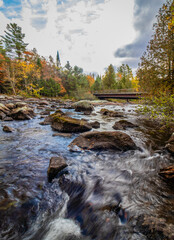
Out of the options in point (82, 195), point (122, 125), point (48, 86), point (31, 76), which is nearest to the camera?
point (82, 195)

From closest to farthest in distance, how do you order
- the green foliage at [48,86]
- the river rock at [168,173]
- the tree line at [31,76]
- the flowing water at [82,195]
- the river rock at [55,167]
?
1. the flowing water at [82,195]
2. the river rock at [168,173]
3. the river rock at [55,167]
4. the tree line at [31,76]
5. the green foliage at [48,86]

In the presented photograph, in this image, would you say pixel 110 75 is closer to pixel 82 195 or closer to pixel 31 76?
pixel 31 76

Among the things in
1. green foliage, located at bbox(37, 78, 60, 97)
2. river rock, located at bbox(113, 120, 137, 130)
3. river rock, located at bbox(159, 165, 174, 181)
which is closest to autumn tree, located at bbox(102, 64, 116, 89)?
green foliage, located at bbox(37, 78, 60, 97)

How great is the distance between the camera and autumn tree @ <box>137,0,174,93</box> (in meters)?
8.21

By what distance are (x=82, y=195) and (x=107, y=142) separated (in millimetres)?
2387

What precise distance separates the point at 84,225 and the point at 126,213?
780 mm

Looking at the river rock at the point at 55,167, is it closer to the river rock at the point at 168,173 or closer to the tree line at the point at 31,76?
the river rock at the point at 168,173

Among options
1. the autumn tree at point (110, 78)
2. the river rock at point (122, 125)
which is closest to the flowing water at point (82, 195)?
the river rock at point (122, 125)

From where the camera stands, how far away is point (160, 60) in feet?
28.6

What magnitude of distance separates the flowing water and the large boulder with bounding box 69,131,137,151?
0.31 m

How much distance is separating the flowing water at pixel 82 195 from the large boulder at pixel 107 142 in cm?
31

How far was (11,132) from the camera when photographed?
6.21 m

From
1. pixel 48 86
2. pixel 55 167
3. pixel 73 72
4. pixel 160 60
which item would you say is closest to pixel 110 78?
pixel 73 72

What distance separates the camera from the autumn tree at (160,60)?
323 inches
